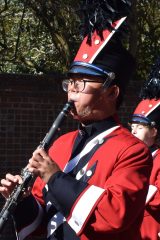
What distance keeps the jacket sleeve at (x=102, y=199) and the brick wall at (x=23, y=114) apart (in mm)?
5628

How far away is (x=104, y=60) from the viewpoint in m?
3.95

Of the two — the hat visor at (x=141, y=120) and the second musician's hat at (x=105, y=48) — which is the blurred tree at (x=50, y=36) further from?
the second musician's hat at (x=105, y=48)

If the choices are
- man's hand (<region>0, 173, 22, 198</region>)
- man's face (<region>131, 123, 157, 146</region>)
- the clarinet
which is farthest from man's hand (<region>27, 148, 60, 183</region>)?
man's face (<region>131, 123, 157, 146</region>)

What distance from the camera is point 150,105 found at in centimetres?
688

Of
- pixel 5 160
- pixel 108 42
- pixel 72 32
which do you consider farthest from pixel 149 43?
pixel 108 42

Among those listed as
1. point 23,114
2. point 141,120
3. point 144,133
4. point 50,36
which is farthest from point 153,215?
point 50,36

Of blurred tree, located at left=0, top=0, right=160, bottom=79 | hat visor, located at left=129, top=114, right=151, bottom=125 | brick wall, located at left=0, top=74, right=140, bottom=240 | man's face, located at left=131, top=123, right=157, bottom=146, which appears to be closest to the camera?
man's face, located at left=131, top=123, right=157, bottom=146

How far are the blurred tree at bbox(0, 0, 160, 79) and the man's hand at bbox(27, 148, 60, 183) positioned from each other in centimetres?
659

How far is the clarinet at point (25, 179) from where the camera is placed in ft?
12.3

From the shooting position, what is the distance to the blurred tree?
10328 mm

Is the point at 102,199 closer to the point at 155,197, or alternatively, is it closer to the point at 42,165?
the point at 42,165

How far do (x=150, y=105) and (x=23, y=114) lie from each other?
2.83 meters

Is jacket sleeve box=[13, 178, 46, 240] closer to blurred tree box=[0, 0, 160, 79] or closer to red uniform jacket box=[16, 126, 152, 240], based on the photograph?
red uniform jacket box=[16, 126, 152, 240]

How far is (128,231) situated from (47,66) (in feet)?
25.0
